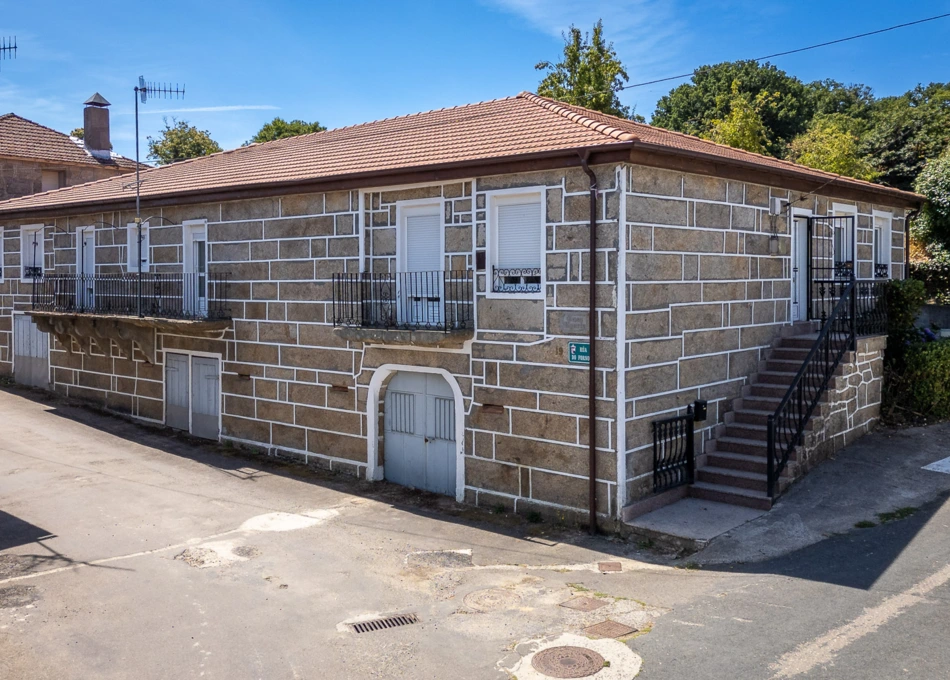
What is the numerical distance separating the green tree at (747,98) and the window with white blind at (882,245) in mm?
26987

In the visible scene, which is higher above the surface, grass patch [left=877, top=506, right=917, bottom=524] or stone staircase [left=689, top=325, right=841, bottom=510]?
stone staircase [left=689, top=325, right=841, bottom=510]

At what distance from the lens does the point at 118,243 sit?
18375 mm

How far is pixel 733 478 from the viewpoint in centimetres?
1169

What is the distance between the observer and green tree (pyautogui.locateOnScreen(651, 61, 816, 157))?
4653 cm

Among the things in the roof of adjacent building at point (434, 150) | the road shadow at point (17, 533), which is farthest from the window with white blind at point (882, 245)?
the road shadow at point (17, 533)

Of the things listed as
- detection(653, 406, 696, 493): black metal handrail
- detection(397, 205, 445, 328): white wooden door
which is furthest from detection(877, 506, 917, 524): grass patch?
detection(397, 205, 445, 328): white wooden door

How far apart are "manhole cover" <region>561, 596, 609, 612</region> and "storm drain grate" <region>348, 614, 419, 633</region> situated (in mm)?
1546

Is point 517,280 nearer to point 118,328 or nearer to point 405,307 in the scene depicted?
point 405,307

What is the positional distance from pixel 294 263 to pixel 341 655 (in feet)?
28.0

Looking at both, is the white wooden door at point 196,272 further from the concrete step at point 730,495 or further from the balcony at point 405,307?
the concrete step at point 730,495

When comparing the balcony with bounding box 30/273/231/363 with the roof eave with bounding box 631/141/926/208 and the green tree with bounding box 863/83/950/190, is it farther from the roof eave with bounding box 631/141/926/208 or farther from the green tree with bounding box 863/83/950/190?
the green tree with bounding box 863/83/950/190

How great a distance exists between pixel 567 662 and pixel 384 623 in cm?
194

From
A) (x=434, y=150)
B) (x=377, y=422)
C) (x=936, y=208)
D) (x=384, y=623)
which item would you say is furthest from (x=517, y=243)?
(x=936, y=208)

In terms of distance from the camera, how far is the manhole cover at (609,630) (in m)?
7.83
